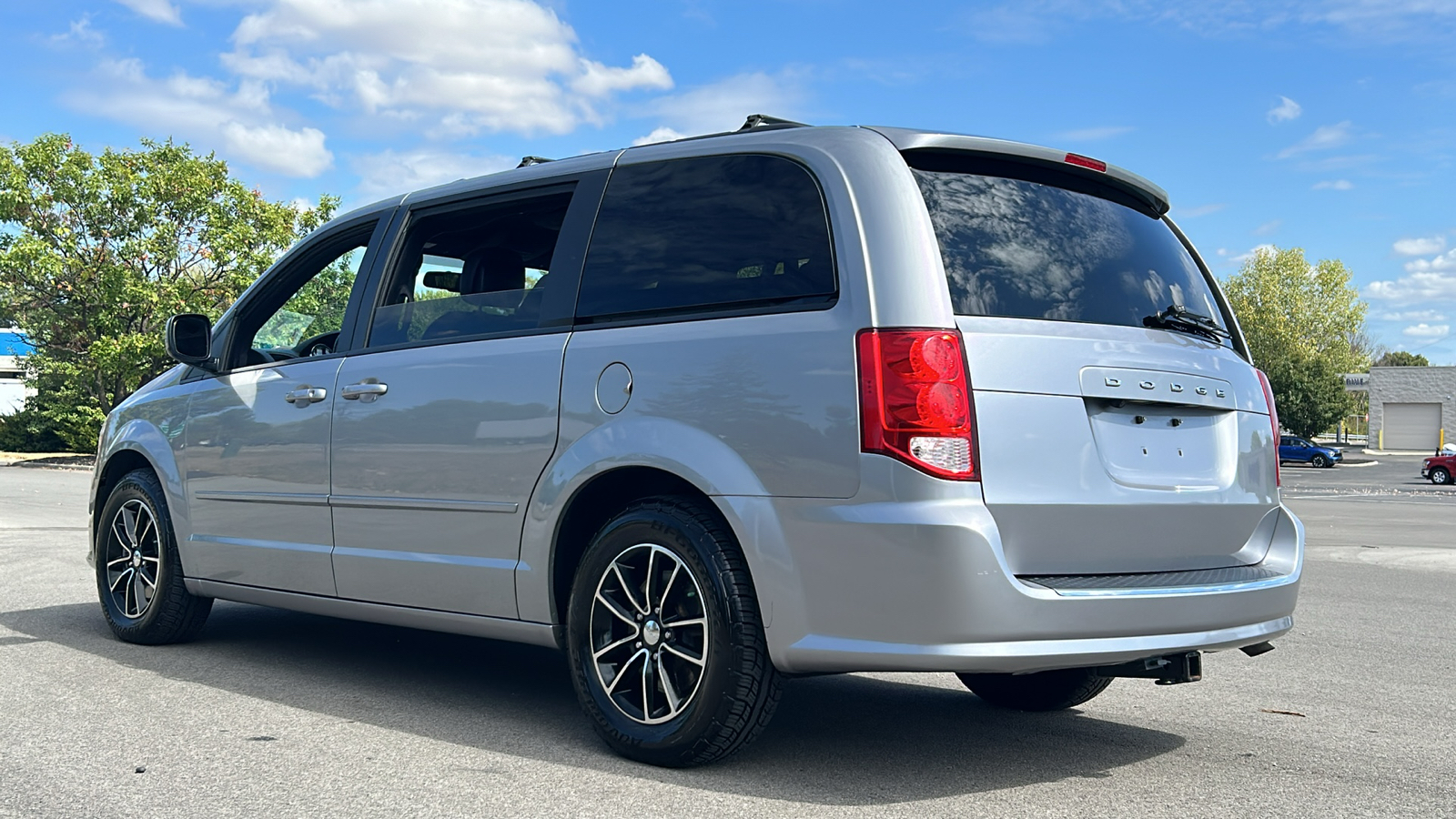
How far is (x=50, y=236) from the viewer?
109 feet

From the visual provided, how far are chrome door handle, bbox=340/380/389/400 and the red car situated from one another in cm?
4156

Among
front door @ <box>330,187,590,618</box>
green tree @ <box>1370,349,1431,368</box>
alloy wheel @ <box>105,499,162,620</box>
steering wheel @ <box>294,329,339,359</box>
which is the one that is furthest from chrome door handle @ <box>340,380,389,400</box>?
green tree @ <box>1370,349,1431,368</box>

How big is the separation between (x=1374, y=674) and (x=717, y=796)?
12.2ft

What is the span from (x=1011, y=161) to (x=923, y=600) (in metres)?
1.48

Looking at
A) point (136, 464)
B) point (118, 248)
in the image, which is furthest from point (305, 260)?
point (118, 248)

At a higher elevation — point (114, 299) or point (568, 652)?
point (114, 299)

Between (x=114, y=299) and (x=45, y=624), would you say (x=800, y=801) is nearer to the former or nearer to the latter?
(x=45, y=624)

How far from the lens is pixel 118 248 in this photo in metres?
33.9

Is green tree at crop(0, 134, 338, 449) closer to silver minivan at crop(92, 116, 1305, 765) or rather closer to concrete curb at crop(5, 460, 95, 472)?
concrete curb at crop(5, 460, 95, 472)

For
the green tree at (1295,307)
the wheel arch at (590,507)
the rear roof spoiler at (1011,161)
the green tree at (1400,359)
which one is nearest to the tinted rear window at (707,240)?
the rear roof spoiler at (1011,161)

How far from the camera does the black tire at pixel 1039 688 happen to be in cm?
487

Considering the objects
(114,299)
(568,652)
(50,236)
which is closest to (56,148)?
(50,236)

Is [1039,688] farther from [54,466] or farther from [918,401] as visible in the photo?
[54,466]

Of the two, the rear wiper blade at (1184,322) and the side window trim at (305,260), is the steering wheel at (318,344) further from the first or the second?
the rear wiper blade at (1184,322)
